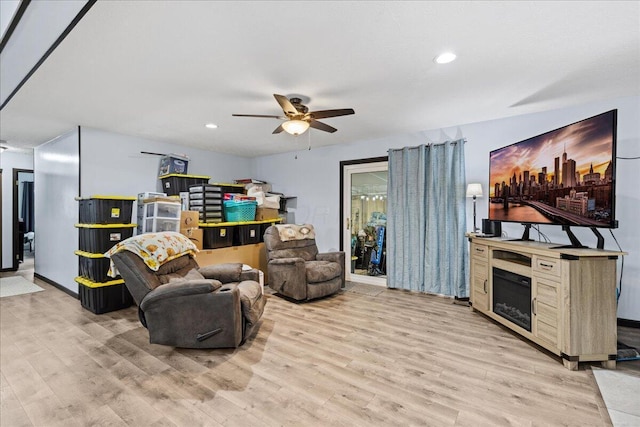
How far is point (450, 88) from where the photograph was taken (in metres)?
2.79

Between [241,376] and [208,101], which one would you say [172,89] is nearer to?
[208,101]

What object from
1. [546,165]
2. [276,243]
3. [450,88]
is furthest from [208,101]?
[546,165]

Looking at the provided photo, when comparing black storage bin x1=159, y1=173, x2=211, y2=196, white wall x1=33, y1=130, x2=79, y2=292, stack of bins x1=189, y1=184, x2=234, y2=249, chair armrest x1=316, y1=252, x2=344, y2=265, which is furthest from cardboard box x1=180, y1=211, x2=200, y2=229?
chair armrest x1=316, y1=252, x2=344, y2=265

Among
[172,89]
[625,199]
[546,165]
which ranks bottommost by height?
[625,199]

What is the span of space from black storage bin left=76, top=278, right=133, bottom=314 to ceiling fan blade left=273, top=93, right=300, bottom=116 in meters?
2.86

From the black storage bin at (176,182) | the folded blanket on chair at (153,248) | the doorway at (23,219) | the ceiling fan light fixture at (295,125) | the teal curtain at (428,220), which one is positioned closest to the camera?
the folded blanket on chair at (153,248)

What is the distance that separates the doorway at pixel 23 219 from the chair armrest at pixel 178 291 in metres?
5.66

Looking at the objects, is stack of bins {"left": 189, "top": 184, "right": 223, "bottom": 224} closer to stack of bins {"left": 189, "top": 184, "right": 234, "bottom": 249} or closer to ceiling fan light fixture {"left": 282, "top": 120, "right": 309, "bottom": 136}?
stack of bins {"left": 189, "top": 184, "right": 234, "bottom": 249}

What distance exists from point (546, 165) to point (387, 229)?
2151 mm

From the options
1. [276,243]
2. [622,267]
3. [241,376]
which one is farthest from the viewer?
[276,243]

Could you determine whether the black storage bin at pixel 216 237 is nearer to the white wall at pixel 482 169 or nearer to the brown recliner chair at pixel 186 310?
the white wall at pixel 482 169

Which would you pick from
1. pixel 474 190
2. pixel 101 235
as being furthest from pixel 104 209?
pixel 474 190

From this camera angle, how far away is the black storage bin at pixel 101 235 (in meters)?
3.46

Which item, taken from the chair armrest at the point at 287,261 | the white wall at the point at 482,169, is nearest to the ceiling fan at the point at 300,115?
the chair armrest at the point at 287,261
